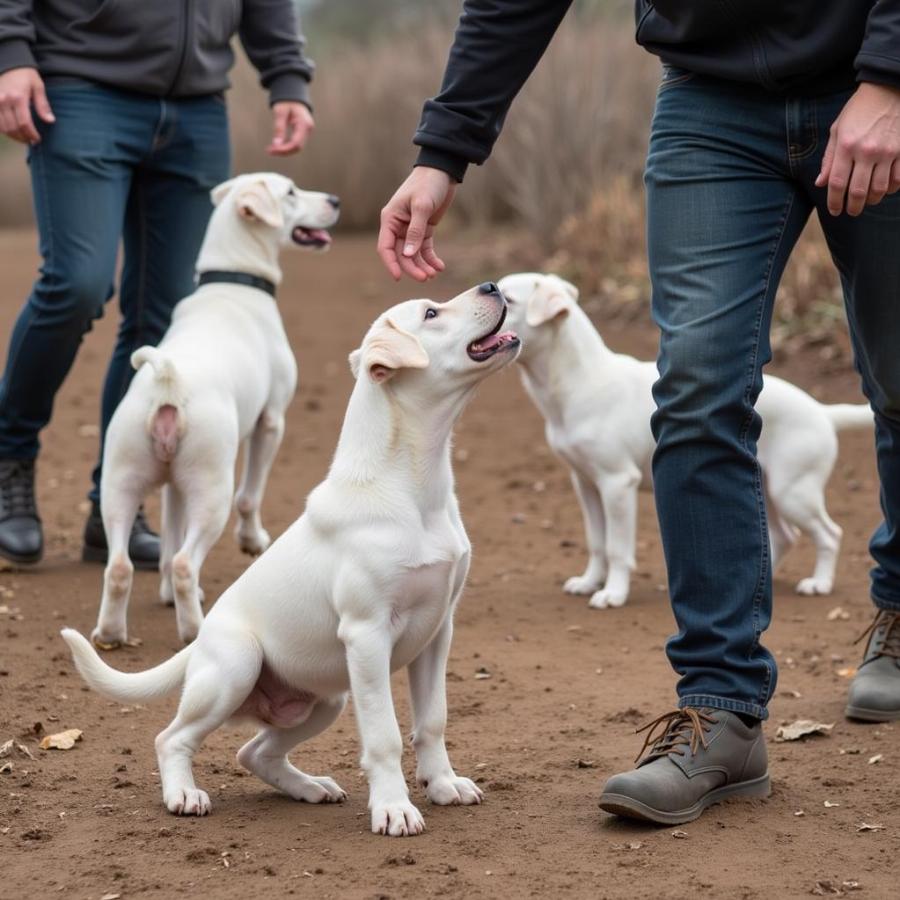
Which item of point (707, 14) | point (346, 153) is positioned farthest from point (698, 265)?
point (346, 153)

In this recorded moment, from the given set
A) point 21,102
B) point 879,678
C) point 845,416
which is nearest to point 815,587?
point 845,416

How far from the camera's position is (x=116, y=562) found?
4.88m

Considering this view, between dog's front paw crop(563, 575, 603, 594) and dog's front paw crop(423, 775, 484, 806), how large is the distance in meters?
2.48

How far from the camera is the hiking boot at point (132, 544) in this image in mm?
5992

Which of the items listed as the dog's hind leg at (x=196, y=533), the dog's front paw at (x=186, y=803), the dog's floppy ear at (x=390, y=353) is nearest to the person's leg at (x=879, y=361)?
the dog's floppy ear at (x=390, y=353)

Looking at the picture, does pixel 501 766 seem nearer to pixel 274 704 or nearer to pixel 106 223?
pixel 274 704

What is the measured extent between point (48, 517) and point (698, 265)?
14.1 feet

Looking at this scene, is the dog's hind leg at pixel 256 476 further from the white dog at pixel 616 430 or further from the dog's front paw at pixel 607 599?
the dog's front paw at pixel 607 599

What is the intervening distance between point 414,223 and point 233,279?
2.30 metres

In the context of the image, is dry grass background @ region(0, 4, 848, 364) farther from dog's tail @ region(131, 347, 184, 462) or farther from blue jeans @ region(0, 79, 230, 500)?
dog's tail @ region(131, 347, 184, 462)

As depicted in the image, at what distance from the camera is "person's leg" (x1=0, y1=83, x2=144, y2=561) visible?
210 inches

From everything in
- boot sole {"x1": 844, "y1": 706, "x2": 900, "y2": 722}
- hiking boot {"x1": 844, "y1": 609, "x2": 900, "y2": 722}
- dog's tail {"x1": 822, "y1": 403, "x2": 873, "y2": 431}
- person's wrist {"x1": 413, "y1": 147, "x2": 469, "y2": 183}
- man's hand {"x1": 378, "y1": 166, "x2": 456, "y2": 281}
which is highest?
person's wrist {"x1": 413, "y1": 147, "x2": 469, "y2": 183}

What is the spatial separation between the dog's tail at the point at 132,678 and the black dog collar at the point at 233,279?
2.40 metres

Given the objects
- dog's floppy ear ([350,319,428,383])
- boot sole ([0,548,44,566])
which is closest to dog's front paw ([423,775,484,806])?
dog's floppy ear ([350,319,428,383])
